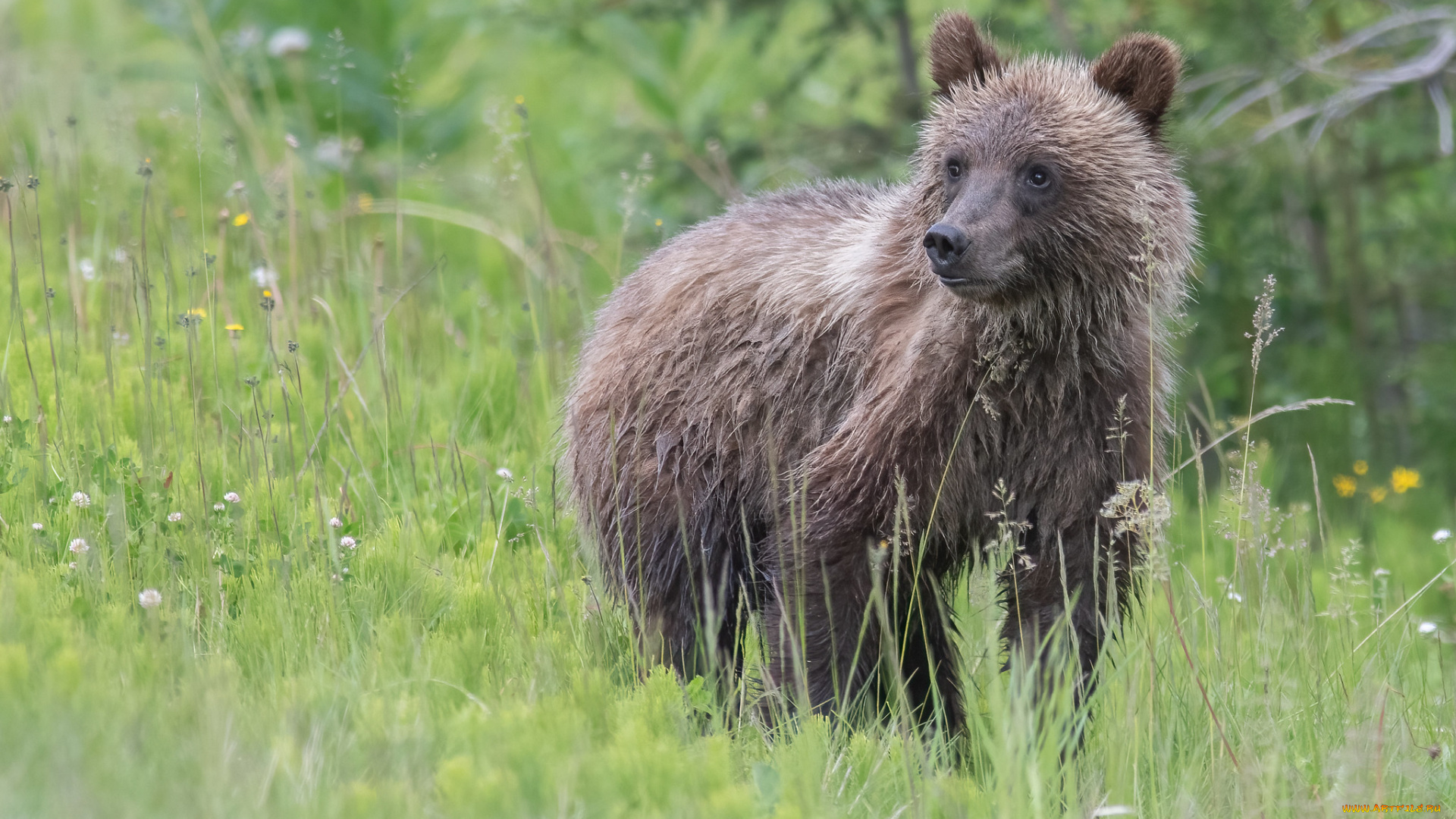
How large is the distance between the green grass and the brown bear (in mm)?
229

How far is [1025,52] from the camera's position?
6.50 meters

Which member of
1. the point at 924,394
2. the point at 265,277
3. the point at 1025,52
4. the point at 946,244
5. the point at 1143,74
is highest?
the point at 1025,52

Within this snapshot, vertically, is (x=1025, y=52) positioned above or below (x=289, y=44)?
below

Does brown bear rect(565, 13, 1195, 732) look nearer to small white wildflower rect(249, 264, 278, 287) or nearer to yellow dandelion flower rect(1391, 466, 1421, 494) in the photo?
small white wildflower rect(249, 264, 278, 287)

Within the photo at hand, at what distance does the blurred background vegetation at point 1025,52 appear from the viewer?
623 centimetres

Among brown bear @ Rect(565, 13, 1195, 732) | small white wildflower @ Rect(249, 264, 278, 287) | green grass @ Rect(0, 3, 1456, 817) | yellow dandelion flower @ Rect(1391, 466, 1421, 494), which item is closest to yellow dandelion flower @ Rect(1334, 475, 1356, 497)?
yellow dandelion flower @ Rect(1391, 466, 1421, 494)

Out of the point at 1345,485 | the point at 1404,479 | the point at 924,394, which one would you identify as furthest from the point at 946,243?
the point at 1404,479

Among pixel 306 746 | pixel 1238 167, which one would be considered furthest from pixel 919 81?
pixel 306 746

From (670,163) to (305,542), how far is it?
14.7 ft

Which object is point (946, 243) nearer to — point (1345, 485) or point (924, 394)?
point (924, 394)

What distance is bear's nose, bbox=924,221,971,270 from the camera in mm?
3416

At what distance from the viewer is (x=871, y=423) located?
372 centimetres

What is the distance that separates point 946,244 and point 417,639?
163 centimetres

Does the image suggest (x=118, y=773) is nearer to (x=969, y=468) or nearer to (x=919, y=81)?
(x=969, y=468)
